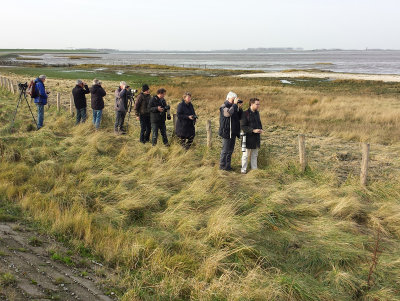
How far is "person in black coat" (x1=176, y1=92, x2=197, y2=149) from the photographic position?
878cm

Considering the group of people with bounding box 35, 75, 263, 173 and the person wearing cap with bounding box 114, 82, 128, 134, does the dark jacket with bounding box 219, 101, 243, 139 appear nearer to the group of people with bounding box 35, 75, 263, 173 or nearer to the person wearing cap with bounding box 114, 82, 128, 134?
the group of people with bounding box 35, 75, 263, 173

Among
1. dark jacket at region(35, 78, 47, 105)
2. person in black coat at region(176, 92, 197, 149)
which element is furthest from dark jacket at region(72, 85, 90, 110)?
person in black coat at region(176, 92, 197, 149)

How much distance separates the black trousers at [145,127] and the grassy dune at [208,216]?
415 mm

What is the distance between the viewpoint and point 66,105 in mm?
17219

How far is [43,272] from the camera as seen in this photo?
4188mm

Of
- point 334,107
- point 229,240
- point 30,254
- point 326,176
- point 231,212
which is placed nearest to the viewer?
point 30,254

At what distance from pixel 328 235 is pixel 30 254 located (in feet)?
13.5

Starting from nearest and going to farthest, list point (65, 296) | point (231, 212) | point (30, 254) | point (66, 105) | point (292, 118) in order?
point (65, 296), point (30, 254), point (231, 212), point (292, 118), point (66, 105)

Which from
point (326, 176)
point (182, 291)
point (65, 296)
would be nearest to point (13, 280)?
point (65, 296)

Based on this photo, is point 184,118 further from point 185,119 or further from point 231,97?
point 231,97

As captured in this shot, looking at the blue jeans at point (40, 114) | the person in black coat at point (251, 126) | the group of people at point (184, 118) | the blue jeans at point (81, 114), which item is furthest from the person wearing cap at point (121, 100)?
the person in black coat at point (251, 126)

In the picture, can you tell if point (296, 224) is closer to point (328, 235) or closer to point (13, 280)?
point (328, 235)

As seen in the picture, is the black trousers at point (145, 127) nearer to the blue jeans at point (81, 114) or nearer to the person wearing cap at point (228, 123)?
the person wearing cap at point (228, 123)

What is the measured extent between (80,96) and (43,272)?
8.22 meters
